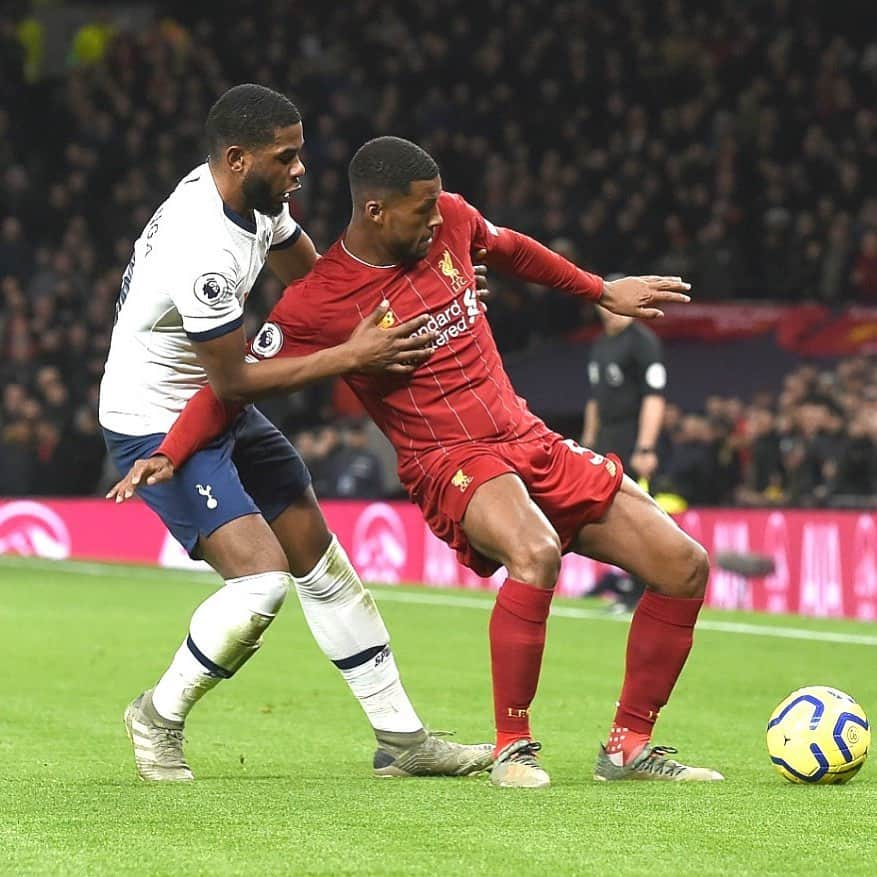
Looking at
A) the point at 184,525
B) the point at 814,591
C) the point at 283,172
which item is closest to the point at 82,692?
the point at 184,525

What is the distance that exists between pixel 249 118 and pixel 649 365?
7.02 metres

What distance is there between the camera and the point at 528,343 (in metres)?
20.7

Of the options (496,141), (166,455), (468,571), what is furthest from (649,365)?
(496,141)

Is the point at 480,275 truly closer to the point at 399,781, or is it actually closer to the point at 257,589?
the point at 257,589

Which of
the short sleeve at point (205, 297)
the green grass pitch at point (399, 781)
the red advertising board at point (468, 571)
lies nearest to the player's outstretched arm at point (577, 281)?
the short sleeve at point (205, 297)

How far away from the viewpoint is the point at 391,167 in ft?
18.5

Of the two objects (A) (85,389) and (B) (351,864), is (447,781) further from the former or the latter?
(A) (85,389)

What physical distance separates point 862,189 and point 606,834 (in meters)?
17.7

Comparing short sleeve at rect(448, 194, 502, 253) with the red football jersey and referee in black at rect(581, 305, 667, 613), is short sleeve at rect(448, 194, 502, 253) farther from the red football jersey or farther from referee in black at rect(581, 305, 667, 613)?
referee in black at rect(581, 305, 667, 613)

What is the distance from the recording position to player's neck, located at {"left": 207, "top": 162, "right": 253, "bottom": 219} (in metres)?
5.60

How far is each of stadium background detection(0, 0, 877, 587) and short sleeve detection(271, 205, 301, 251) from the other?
421 inches

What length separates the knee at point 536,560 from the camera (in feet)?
18.3

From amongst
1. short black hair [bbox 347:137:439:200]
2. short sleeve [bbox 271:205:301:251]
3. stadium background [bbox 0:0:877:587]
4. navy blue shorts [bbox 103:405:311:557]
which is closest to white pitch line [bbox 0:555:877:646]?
stadium background [bbox 0:0:877:587]

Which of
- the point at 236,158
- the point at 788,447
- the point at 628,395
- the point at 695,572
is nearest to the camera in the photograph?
the point at 236,158
